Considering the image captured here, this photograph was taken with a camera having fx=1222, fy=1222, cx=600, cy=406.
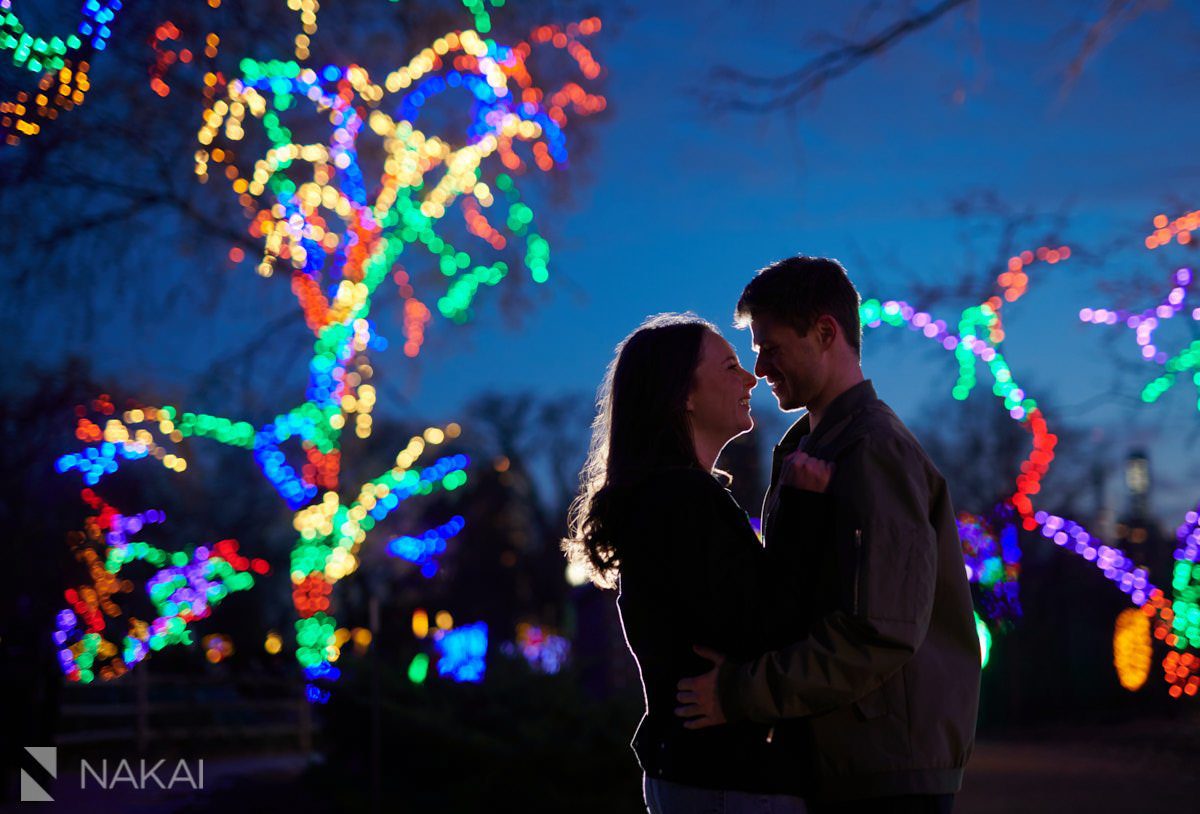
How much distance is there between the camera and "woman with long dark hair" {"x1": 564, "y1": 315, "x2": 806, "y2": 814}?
86.4 inches

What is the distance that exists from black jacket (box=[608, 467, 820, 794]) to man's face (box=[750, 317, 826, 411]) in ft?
1.06

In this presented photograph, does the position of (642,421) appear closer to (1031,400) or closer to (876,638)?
(876,638)

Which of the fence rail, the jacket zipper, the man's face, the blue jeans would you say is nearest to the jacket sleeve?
the jacket zipper

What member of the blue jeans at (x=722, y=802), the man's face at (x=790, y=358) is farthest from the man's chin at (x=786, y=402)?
the blue jeans at (x=722, y=802)

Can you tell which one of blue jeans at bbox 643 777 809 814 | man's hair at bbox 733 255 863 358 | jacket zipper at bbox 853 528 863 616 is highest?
man's hair at bbox 733 255 863 358

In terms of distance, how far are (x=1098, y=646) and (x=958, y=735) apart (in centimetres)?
2129

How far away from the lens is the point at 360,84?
34.5 feet

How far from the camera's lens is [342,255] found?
11.6 m

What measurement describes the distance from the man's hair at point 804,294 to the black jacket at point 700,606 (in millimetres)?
401

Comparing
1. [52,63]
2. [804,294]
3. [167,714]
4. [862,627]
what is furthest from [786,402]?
[167,714]

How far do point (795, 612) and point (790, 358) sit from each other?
0.54m

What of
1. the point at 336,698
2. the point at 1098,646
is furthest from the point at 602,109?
the point at 1098,646

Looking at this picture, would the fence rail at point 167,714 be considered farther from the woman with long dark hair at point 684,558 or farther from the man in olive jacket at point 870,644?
the man in olive jacket at point 870,644

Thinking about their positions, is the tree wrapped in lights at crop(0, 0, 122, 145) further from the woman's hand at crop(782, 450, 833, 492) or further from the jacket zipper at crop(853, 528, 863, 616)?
the jacket zipper at crop(853, 528, 863, 616)
